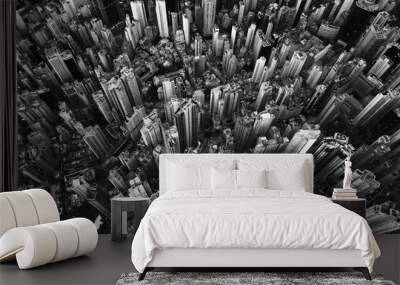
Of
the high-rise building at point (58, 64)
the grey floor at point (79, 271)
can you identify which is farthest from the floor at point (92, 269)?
the high-rise building at point (58, 64)

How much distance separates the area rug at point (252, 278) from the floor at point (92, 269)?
21cm

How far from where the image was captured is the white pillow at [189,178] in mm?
6766

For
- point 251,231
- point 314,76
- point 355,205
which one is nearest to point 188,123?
point 314,76

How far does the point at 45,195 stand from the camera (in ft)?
20.1

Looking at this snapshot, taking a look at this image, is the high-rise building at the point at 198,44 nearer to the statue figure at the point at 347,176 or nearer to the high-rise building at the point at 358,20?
the high-rise building at the point at 358,20

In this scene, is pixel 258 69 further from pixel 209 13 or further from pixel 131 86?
pixel 131 86

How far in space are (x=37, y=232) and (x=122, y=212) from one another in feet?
5.45

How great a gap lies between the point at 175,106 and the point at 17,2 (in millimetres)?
2203

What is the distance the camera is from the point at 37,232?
5.34m

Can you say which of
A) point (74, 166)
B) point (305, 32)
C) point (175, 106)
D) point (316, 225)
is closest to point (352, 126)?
point (305, 32)

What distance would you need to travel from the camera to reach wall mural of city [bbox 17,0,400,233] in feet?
24.1

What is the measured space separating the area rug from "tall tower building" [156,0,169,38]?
125 inches

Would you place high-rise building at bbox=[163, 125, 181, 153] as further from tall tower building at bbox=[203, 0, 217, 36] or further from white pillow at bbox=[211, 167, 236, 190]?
tall tower building at bbox=[203, 0, 217, 36]

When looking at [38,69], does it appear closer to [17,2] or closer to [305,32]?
[17,2]
